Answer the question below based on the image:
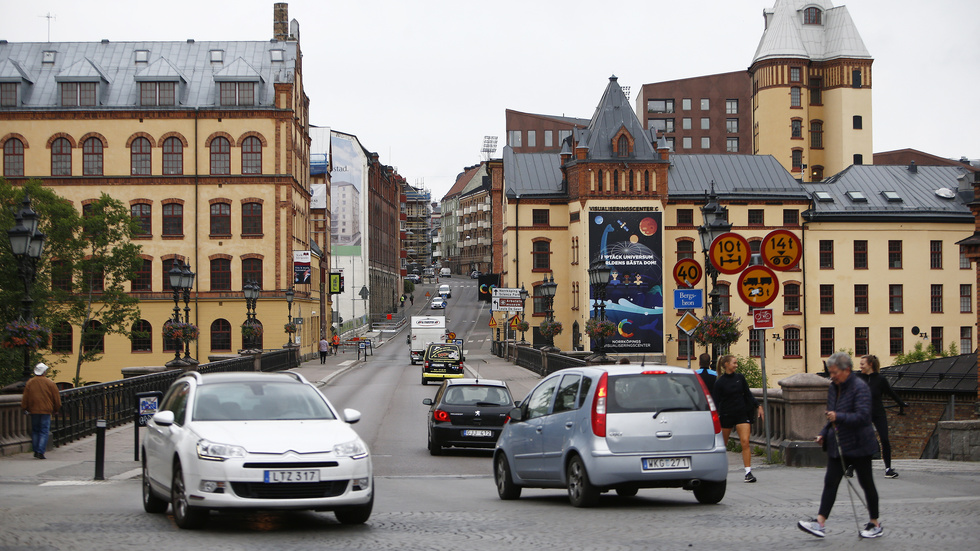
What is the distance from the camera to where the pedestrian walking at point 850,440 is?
28.2 feet

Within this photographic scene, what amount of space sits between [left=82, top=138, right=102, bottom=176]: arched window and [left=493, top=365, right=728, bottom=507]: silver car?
58599 millimetres

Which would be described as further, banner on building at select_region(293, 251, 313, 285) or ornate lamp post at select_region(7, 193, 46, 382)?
banner on building at select_region(293, 251, 313, 285)

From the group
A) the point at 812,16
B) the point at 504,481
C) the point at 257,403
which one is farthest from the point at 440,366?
the point at 812,16

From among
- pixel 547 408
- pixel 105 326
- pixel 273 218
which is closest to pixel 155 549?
pixel 547 408

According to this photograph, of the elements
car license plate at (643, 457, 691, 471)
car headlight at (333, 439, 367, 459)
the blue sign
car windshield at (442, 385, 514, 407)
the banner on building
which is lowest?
car windshield at (442, 385, 514, 407)

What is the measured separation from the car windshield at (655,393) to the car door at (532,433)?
1315mm

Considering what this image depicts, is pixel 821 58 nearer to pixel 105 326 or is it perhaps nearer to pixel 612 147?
pixel 612 147

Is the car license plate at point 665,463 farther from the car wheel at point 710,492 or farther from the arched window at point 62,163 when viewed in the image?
the arched window at point 62,163

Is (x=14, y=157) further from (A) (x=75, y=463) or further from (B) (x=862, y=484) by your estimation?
(B) (x=862, y=484)

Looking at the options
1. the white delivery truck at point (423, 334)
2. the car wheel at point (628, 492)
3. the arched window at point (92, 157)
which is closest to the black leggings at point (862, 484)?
the car wheel at point (628, 492)

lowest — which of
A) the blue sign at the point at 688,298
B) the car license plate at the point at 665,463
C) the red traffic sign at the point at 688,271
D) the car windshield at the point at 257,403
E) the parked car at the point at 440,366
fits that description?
the parked car at the point at 440,366

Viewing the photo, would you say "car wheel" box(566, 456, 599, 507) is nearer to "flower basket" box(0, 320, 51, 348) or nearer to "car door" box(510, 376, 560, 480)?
"car door" box(510, 376, 560, 480)

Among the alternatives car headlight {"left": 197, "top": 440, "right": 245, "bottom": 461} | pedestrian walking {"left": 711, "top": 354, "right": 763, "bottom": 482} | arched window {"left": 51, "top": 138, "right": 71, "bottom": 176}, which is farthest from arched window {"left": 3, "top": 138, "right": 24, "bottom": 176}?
car headlight {"left": 197, "top": 440, "right": 245, "bottom": 461}

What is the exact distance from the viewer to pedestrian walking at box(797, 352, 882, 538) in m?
8.61
